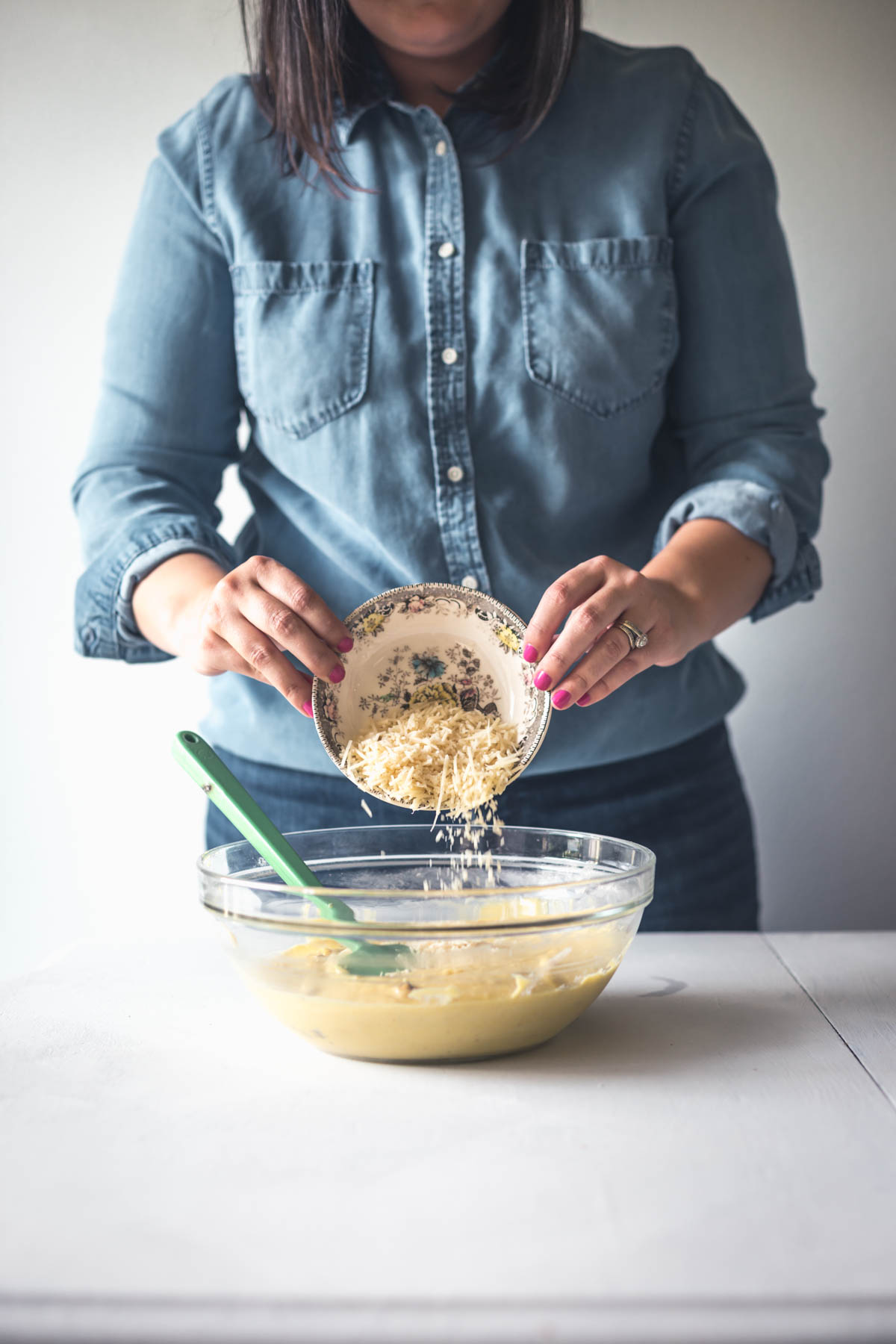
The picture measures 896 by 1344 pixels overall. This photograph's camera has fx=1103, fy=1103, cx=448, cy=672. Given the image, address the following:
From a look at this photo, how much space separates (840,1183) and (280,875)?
531 mm

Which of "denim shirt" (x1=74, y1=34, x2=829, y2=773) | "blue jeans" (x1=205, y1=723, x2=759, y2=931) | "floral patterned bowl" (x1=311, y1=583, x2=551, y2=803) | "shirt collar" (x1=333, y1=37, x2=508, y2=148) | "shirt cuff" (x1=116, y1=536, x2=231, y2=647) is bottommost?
"blue jeans" (x1=205, y1=723, x2=759, y2=931)

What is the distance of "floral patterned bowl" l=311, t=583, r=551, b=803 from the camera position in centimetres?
113

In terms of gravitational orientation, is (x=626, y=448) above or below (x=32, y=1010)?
above

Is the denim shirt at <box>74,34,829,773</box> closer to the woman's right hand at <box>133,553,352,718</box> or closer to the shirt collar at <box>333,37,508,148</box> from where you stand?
the shirt collar at <box>333,37,508,148</box>

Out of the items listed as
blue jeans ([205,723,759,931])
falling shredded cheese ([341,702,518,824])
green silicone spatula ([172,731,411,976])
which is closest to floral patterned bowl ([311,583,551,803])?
falling shredded cheese ([341,702,518,824])

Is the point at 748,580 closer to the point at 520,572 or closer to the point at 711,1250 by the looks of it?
the point at 520,572

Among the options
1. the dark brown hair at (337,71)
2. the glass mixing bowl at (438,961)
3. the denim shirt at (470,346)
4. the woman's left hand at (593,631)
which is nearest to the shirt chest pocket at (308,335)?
the denim shirt at (470,346)

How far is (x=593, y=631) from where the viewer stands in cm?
105

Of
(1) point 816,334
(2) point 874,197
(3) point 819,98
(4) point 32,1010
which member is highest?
(3) point 819,98

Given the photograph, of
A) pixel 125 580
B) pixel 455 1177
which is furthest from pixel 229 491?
pixel 455 1177

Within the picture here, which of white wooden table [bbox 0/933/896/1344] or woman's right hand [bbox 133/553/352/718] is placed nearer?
white wooden table [bbox 0/933/896/1344]

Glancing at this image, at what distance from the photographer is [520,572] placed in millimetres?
1373

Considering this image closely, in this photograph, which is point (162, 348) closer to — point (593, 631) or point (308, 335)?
point (308, 335)

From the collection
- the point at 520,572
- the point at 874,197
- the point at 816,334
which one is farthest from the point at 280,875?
the point at 874,197
